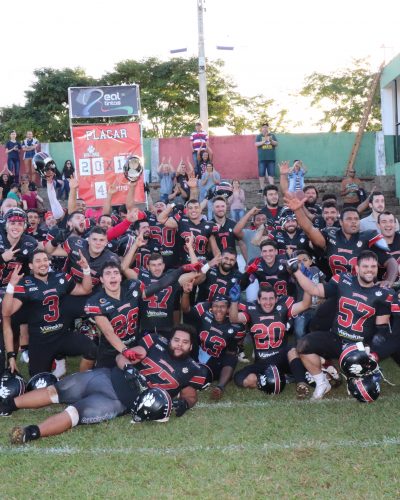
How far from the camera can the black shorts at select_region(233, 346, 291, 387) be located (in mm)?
8023

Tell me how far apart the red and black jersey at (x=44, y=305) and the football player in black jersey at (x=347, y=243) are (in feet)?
10.0

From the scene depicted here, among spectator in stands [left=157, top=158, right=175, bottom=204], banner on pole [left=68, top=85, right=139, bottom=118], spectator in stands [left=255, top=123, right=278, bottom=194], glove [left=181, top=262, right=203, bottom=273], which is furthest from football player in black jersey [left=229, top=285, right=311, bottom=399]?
banner on pole [left=68, top=85, right=139, bottom=118]

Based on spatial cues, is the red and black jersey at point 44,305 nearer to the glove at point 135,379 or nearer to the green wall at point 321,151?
the glove at point 135,379

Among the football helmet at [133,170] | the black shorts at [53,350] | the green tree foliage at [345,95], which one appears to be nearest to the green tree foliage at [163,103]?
the green tree foliage at [345,95]

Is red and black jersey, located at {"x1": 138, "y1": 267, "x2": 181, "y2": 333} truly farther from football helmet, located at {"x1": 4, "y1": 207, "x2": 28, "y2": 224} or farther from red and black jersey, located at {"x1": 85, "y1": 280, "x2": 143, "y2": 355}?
football helmet, located at {"x1": 4, "y1": 207, "x2": 28, "y2": 224}

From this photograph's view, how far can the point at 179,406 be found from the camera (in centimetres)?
688

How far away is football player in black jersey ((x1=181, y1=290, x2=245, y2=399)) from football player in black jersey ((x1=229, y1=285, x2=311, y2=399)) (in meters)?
0.19

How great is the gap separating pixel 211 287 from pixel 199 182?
663cm

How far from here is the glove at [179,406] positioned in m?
6.88

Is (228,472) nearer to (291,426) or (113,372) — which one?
(291,426)

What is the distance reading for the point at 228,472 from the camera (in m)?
5.43

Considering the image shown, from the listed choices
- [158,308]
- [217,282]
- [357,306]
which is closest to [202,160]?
[217,282]

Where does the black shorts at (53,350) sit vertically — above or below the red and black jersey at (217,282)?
below

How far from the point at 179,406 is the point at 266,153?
11.2 meters
